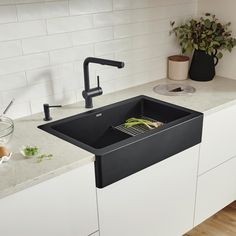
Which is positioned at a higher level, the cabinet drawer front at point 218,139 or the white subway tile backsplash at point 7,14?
the white subway tile backsplash at point 7,14

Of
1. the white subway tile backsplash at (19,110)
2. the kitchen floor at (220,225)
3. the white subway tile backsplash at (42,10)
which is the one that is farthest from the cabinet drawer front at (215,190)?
the white subway tile backsplash at (42,10)

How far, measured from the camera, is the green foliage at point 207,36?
7.57 ft

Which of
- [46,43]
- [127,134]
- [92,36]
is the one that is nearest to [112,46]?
[92,36]

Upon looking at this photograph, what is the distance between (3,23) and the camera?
1682mm

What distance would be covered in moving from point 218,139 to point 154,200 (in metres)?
0.54

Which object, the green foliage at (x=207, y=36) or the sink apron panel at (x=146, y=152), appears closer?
the sink apron panel at (x=146, y=152)

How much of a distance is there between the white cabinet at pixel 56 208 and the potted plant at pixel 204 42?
47.9 inches

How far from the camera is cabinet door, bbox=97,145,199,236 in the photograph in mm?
1637

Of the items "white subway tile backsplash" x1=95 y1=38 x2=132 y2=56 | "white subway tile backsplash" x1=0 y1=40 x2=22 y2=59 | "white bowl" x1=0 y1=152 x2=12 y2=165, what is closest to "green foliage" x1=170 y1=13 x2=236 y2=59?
"white subway tile backsplash" x1=95 y1=38 x2=132 y2=56

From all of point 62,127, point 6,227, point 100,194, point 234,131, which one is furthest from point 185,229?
point 6,227

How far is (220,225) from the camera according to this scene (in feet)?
7.88

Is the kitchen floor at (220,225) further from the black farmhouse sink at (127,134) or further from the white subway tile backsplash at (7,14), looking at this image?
the white subway tile backsplash at (7,14)

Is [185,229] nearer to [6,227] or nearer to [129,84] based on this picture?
[129,84]

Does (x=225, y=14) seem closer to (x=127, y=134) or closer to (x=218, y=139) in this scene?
(x=218, y=139)
